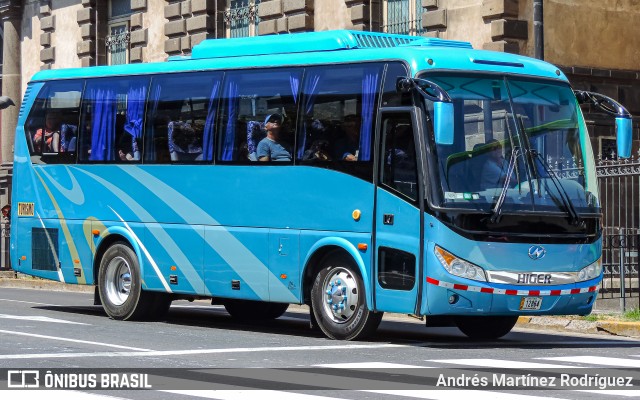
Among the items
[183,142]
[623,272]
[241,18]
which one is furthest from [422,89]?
[241,18]

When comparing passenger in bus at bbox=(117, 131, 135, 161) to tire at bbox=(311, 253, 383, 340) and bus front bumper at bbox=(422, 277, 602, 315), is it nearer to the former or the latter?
tire at bbox=(311, 253, 383, 340)

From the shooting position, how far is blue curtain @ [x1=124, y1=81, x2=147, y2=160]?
20.0m

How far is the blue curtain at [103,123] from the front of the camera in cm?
2047

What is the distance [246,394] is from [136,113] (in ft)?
30.5

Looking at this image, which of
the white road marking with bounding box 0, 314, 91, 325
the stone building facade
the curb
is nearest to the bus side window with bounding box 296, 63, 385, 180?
the white road marking with bounding box 0, 314, 91, 325

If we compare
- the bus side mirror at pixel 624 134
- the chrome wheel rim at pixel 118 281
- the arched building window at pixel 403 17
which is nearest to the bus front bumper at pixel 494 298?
the bus side mirror at pixel 624 134

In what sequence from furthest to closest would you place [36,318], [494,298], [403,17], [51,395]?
[403,17] → [36,318] → [494,298] → [51,395]

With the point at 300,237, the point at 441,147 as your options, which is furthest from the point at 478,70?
the point at 300,237

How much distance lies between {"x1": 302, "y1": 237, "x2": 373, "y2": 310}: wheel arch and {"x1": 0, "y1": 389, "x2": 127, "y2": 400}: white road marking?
5702mm

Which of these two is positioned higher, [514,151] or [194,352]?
[514,151]

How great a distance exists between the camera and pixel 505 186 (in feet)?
52.9

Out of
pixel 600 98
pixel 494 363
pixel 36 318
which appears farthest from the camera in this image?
pixel 36 318

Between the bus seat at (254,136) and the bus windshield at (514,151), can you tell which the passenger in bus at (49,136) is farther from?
the bus windshield at (514,151)

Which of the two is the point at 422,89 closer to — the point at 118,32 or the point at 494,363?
the point at 494,363
